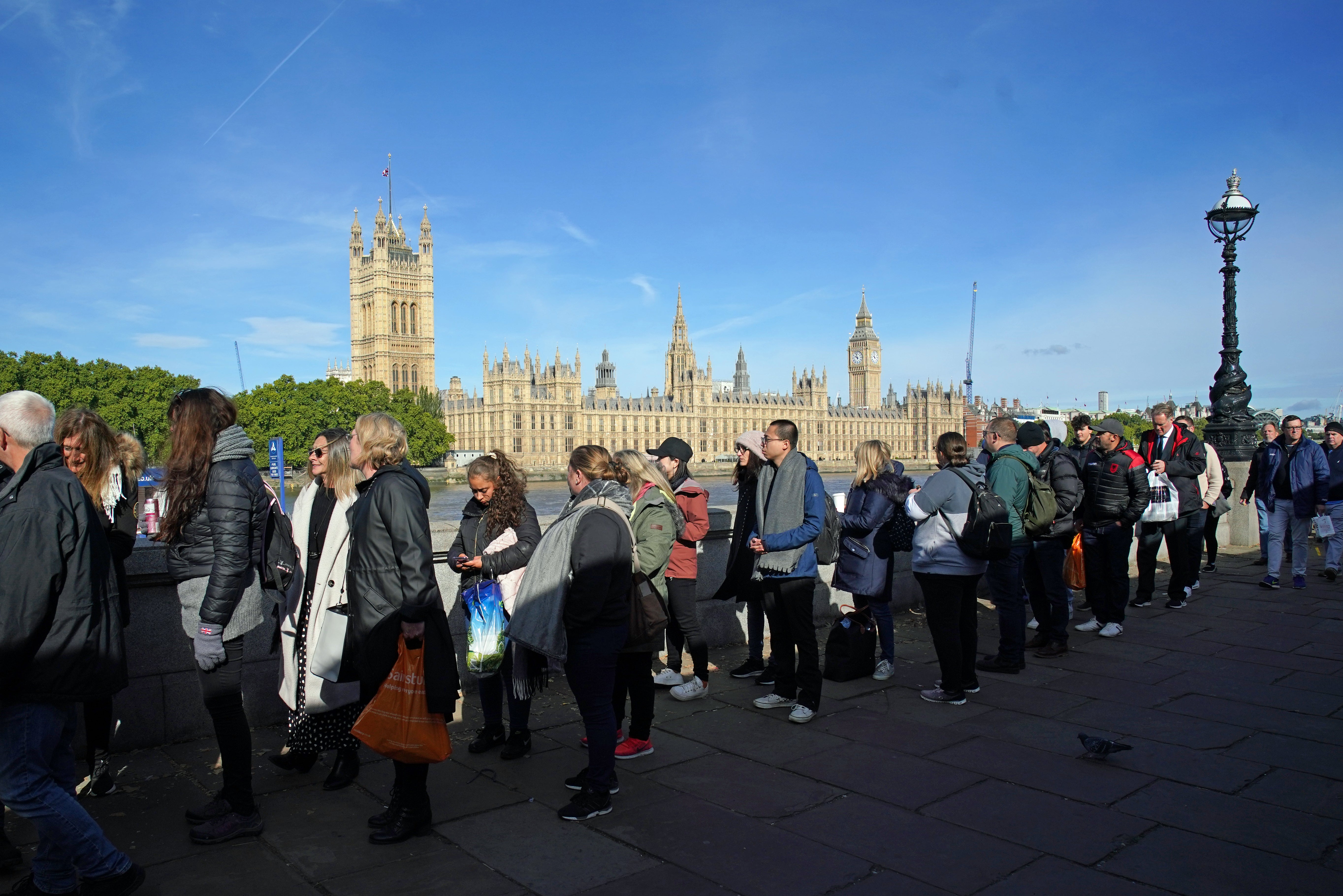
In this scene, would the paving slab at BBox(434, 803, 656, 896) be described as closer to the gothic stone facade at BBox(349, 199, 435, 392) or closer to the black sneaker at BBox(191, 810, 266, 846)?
the black sneaker at BBox(191, 810, 266, 846)

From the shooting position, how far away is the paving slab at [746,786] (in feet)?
11.9

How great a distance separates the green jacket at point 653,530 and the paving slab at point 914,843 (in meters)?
1.22

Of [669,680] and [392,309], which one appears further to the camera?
[392,309]

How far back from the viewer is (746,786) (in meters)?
3.87

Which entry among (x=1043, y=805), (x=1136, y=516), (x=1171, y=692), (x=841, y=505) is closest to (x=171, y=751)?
(x=1043, y=805)

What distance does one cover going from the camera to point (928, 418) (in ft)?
411

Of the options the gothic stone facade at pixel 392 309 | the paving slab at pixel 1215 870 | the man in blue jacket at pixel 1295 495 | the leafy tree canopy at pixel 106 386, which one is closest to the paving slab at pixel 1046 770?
the paving slab at pixel 1215 870

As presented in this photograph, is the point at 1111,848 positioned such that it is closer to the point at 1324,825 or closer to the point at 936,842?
the point at 936,842

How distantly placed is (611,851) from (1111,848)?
5.85 feet

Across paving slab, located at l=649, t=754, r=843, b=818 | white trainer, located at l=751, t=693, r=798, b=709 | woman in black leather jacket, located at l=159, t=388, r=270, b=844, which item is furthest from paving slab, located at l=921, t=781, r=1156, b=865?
woman in black leather jacket, located at l=159, t=388, r=270, b=844

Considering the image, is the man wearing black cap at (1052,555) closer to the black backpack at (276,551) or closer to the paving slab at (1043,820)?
the paving slab at (1043,820)

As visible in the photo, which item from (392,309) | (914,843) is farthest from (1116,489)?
(392,309)

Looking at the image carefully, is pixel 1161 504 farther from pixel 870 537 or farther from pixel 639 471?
pixel 639 471

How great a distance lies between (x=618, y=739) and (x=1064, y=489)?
3.94 m
